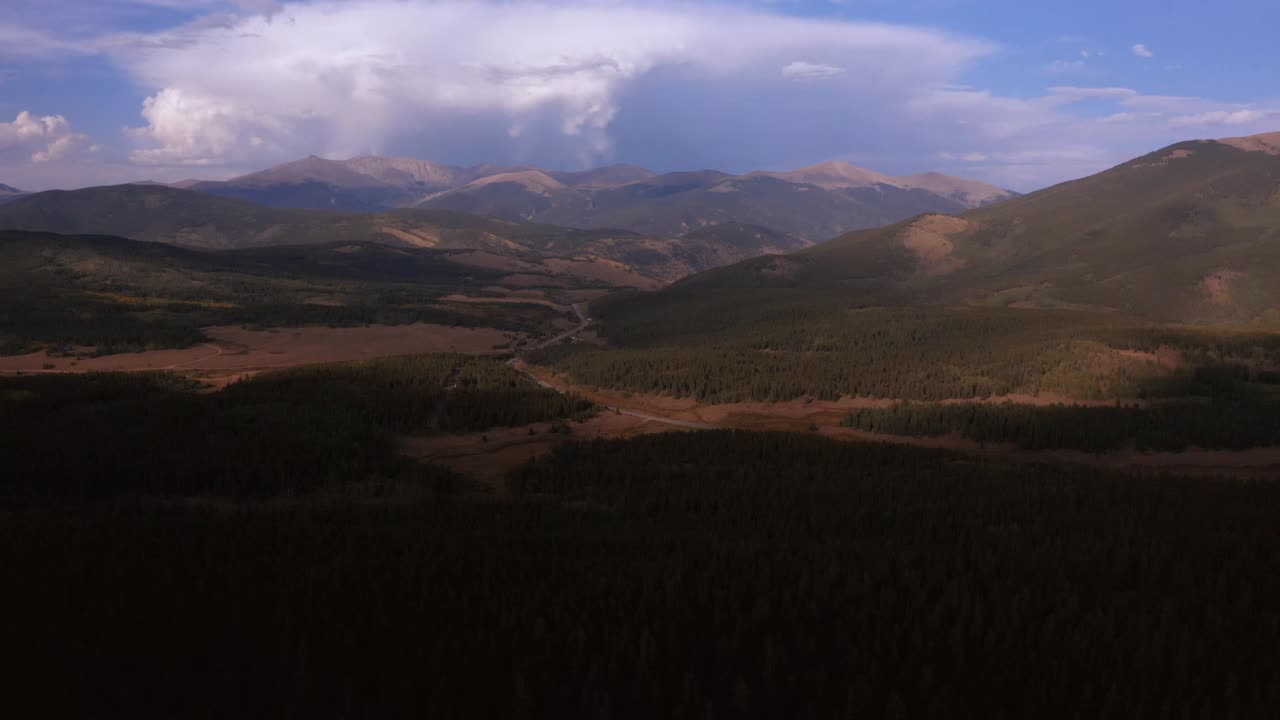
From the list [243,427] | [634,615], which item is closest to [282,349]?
[243,427]

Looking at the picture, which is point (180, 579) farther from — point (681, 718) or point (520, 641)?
point (681, 718)

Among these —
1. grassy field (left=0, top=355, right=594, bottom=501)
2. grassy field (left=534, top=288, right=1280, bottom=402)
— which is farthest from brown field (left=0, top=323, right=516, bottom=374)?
grassy field (left=534, top=288, right=1280, bottom=402)

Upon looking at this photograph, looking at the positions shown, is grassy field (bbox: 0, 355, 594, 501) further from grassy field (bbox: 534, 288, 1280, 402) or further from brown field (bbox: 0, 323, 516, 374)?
grassy field (bbox: 534, 288, 1280, 402)

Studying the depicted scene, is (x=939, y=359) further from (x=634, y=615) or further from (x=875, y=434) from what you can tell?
(x=634, y=615)

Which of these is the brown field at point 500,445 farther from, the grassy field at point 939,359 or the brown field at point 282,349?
the brown field at point 282,349

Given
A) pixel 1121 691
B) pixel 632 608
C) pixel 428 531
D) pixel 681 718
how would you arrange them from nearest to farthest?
pixel 681 718
pixel 1121 691
pixel 632 608
pixel 428 531

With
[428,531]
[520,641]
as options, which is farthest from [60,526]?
[520,641]

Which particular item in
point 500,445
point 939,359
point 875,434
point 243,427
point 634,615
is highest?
point 939,359

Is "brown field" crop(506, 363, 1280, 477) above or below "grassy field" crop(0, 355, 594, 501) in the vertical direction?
below
